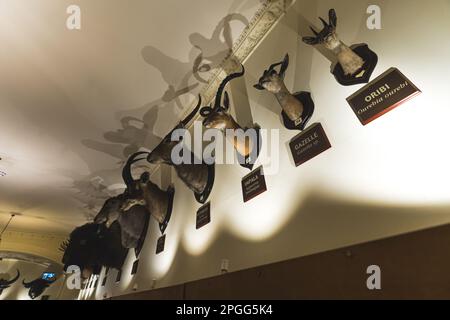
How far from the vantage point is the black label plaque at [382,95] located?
1329mm

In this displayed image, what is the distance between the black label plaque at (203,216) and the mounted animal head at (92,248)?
7.98ft

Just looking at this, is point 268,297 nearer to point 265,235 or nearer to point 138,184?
point 265,235

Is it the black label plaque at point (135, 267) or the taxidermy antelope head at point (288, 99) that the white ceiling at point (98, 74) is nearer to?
the taxidermy antelope head at point (288, 99)

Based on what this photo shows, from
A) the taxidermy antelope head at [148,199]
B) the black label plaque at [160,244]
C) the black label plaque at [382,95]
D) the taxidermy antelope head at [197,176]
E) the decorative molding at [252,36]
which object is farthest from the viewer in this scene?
the black label plaque at [160,244]

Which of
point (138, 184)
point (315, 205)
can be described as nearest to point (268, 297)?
point (315, 205)

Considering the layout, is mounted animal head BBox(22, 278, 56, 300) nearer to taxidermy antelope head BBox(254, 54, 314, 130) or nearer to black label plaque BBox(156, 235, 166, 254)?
black label plaque BBox(156, 235, 166, 254)

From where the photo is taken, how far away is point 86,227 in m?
4.65

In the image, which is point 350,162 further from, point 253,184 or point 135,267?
point 135,267

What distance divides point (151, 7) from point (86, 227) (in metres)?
3.74

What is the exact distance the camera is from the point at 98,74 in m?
3.30

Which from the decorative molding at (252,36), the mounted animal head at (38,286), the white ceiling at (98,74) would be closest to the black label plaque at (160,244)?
the white ceiling at (98,74)

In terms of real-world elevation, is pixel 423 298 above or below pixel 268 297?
below

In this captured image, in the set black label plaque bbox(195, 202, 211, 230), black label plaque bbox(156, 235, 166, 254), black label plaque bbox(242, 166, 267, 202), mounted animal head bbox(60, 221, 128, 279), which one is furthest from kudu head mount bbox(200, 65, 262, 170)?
mounted animal head bbox(60, 221, 128, 279)
